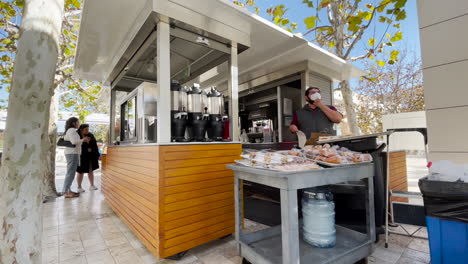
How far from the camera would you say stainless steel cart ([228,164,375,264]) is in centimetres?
134

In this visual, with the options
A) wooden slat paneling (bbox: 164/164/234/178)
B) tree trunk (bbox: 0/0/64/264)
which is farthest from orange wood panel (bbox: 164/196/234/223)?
tree trunk (bbox: 0/0/64/264)

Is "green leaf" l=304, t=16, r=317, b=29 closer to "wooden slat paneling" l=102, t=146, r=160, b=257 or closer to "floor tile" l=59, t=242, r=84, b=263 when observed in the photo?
"wooden slat paneling" l=102, t=146, r=160, b=257

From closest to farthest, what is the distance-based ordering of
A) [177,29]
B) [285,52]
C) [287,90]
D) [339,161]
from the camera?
1. [339,161]
2. [177,29]
3. [285,52]
4. [287,90]

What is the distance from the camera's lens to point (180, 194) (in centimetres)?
203

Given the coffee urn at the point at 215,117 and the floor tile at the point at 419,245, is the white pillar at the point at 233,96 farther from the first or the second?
the floor tile at the point at 419,245

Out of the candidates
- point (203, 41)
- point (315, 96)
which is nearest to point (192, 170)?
point (203, 41)

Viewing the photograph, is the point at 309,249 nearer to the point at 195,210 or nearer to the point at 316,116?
the point at 195,210

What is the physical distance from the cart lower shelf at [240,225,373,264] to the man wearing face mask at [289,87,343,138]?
48.9 inches

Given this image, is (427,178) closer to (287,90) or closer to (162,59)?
(162,59)

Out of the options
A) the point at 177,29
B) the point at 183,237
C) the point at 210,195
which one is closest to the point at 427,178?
the point at 210,195

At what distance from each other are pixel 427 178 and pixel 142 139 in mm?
2668

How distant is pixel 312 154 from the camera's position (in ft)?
5.78

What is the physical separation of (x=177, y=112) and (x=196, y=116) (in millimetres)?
214

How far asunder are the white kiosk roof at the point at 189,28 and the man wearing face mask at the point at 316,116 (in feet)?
2.96
